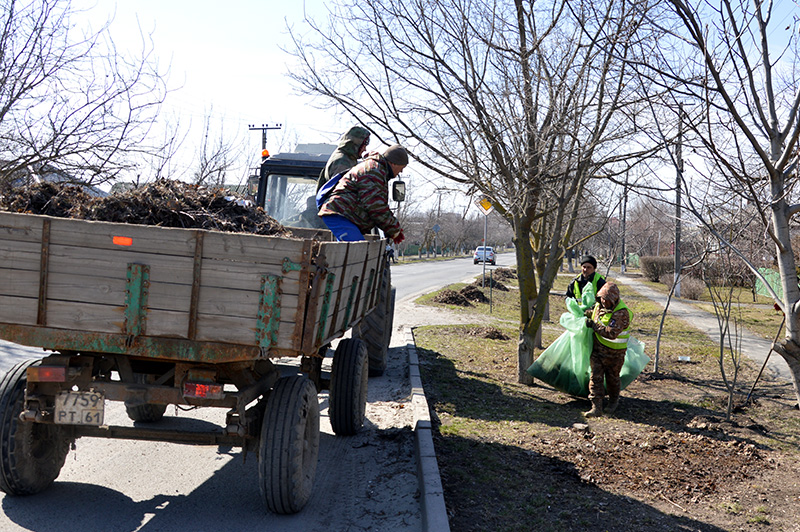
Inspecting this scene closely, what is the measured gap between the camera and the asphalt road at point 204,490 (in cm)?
371

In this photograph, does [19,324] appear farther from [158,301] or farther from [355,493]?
[355,493]

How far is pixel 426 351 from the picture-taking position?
32.8ft

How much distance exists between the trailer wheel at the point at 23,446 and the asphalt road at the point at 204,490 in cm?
13

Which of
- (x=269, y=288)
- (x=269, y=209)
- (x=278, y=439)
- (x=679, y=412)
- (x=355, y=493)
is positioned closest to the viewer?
(x=269, y=288)

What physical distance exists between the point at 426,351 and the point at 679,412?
13.4 feet

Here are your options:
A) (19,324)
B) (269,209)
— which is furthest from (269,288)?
(269,209)

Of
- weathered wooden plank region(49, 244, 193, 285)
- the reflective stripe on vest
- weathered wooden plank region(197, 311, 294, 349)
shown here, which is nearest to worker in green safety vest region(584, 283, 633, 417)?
the reflective stripe on vest

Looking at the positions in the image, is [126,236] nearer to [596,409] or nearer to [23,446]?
[23,446]

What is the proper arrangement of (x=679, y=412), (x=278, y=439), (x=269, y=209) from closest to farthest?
(x=278, y=439)
(x=679, y=412)
(x=269, y=209)

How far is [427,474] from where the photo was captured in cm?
433

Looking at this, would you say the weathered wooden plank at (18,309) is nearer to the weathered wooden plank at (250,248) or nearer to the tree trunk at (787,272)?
the weathered wooden plank at (250,248)

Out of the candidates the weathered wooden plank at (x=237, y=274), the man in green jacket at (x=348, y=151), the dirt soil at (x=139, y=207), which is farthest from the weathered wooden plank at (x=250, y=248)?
the man in green jacket at (x=348, y=151)

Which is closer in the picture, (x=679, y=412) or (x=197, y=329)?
(x=197, y=329)

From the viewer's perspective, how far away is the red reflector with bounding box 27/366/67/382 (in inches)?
139
